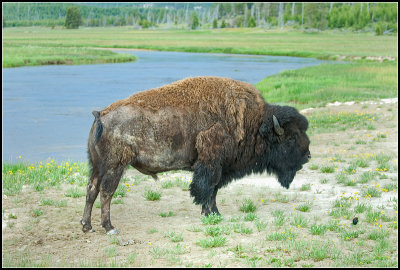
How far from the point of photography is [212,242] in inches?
238

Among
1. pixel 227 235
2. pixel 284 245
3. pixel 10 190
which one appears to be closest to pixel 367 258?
pixel 284 245

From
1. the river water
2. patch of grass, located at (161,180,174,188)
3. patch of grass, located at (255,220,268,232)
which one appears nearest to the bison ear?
patch of grass, located at (255,220,268,232)

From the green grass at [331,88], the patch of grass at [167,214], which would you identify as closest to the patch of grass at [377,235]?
the patch of grass at [167,214]

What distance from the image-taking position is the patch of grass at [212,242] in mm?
6055

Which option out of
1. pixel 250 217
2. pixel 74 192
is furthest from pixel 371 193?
pixel 74 192

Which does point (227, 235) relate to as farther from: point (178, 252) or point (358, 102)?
point (358, 102)

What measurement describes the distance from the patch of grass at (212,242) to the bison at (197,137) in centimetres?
107

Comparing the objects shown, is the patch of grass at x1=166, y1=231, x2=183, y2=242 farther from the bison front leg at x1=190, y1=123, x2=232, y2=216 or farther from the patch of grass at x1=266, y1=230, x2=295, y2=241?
the patch of grass at x1=266, y1=230, x2=295, y2=241

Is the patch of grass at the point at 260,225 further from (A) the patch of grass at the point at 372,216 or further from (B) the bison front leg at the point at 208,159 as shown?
(A) the patch of grass at the point at 372,216

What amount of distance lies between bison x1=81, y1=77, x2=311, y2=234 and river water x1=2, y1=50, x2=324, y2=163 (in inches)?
28.3

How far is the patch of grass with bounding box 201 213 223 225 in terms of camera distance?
7020 millimetres

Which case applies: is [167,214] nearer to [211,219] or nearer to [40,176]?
[211,219]

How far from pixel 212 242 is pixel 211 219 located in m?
1.06

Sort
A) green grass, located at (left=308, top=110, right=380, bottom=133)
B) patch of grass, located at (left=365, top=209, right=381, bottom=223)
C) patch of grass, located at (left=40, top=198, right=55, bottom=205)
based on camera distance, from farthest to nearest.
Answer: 1. green grass, located at (left=308, top=110, right=380, bottom=133)
2. patch of grass, located at (left=40, top=198, right=55, bottom=205)
3. patch of grass, located at (left=365, top=209, right=381, bottom=223)
